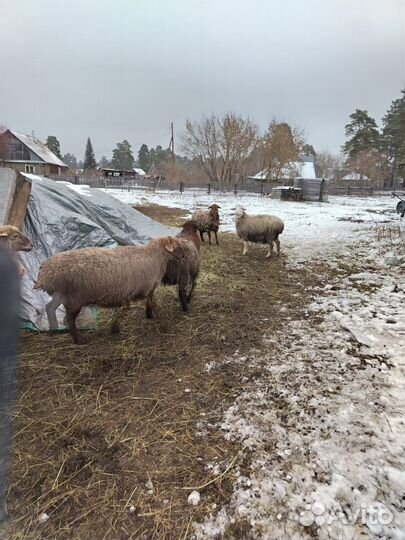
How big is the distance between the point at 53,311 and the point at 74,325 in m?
0.32

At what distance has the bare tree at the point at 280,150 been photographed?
35.3 m

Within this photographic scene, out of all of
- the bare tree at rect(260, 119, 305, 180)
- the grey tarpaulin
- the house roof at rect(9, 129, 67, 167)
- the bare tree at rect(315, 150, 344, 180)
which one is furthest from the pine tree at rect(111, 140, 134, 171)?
the grey tarpaulin

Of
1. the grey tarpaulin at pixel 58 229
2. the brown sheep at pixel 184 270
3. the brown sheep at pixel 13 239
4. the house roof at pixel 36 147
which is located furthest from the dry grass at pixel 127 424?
the house roof at pixel 36 147

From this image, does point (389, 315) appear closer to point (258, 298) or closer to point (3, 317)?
point (258, 298)

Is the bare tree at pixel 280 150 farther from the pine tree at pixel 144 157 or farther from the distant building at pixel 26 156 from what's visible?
the pine tree at pixel 144 157

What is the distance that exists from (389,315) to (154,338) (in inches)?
119

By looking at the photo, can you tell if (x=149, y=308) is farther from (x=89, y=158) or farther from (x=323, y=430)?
(x=89, y=158)

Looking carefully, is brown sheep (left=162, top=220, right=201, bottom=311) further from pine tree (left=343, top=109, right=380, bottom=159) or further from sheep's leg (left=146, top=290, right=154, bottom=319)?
pine tree (left=343, top=109, right=380, bottom=159)

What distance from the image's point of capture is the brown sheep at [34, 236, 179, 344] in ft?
10.4

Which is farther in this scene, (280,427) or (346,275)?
(346,275)

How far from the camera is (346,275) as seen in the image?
6.09 metres

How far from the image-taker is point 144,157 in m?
97.5

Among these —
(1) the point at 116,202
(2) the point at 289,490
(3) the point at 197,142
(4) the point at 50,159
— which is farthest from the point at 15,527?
(4) the point at 50,159

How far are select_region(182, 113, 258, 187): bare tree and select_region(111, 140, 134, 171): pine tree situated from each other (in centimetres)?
5036
